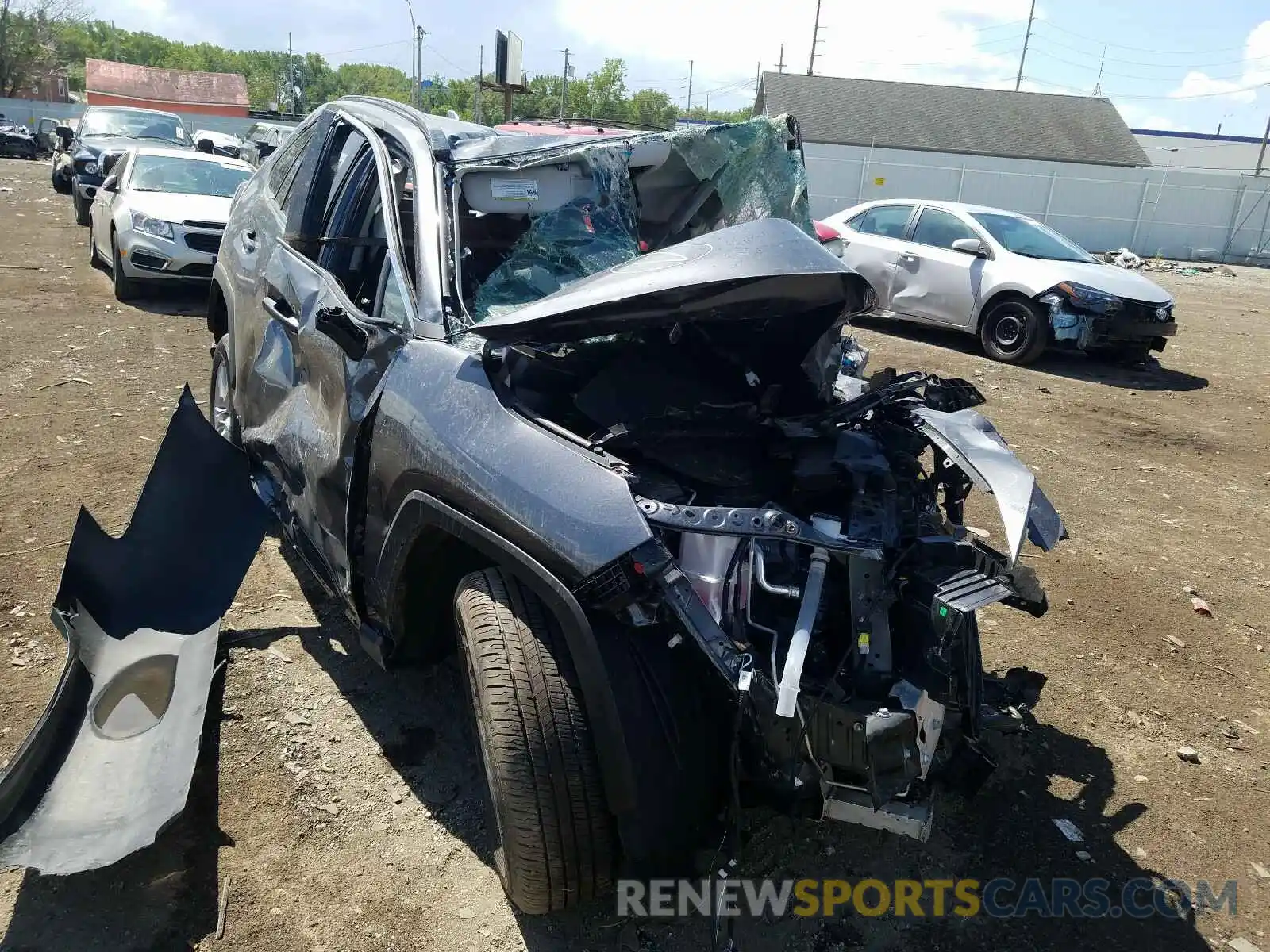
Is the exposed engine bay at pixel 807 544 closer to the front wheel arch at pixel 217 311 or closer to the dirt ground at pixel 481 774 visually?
the dirt ground at pixel 481 774

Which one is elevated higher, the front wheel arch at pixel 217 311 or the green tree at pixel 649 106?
the green tree at pixel 649 106

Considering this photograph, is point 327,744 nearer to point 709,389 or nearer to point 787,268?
point 709,389

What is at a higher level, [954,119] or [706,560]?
[954,119]

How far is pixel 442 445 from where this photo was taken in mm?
2371

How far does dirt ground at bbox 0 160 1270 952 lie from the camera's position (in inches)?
93.3

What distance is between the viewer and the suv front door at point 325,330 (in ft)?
9.11

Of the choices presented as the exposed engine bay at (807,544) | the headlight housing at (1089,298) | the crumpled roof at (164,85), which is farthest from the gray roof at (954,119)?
the crumpled roof at (164,85)

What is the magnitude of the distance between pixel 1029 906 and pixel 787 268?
1.93 metres

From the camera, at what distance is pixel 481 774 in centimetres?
251

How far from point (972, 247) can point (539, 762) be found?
886cm

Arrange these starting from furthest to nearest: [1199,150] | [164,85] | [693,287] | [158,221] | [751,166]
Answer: [164,85]
[1199,150]
[158,221]
[751,166]
[693,287]

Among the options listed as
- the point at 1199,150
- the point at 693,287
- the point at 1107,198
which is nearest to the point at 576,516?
the point at 693,287

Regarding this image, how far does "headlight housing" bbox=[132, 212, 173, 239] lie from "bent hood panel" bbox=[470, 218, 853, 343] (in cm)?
790

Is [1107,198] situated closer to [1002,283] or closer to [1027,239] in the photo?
[1027,239]
